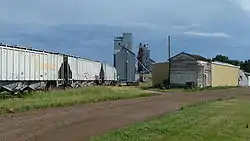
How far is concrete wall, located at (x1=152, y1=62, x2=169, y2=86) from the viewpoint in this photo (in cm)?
7688

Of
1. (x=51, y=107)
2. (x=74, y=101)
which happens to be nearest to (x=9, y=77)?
(x=74, y=101)

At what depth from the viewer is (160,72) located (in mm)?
77938

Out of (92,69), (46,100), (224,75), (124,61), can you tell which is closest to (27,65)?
(46,100)

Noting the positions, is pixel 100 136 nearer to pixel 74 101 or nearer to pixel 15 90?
pixel 74 101

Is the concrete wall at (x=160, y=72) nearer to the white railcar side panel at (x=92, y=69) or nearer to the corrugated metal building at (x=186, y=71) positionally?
the corrugated metal building at (x=186, y=71)

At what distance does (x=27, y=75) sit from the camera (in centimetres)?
3566

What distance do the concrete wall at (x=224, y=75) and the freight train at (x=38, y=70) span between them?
111 feet

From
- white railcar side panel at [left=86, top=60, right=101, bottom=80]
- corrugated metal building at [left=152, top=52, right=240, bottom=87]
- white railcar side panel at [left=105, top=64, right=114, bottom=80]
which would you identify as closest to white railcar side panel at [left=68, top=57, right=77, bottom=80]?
white railcar side panel at [left=86, top=60, right=101, bottom=80]

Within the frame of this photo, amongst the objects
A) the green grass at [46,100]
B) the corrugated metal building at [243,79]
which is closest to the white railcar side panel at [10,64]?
the green grass at [46,100]

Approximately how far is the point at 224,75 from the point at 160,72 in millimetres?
20622

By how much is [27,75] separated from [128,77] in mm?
Result: 55021

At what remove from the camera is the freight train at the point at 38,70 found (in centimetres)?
3219

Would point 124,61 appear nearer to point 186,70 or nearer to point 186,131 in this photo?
point 186,70

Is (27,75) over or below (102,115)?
over
